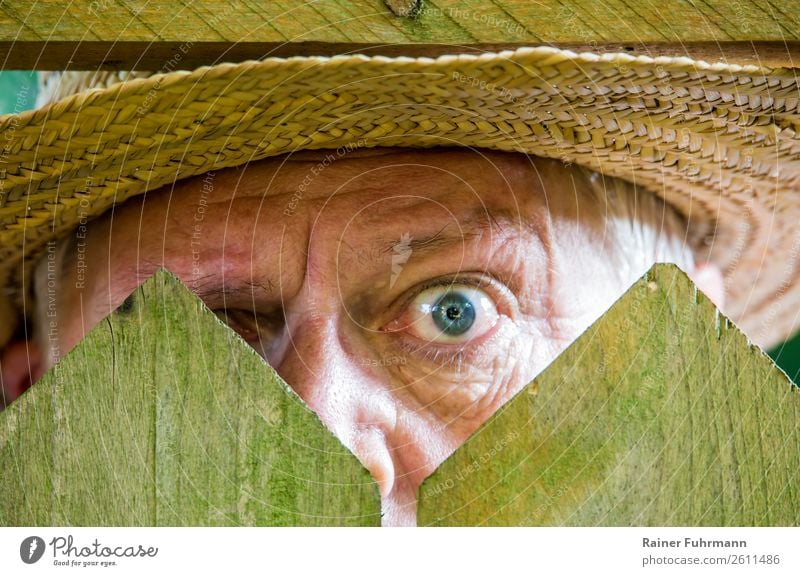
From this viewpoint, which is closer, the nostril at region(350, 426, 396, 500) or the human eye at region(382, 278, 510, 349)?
the nostril at region(350, 426, 396, 500)

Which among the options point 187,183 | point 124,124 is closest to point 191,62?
point 124,124

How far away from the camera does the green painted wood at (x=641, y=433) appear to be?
2.04 ft

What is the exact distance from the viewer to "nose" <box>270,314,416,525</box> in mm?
968

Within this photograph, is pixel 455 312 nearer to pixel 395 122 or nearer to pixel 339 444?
pixel 395 122

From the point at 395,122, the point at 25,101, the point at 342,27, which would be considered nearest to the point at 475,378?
the point at 395,122

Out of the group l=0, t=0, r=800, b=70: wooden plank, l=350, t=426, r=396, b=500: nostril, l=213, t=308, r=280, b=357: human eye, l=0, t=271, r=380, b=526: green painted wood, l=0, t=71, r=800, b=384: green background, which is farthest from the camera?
l=0, t=71, r=800, b=384: green background

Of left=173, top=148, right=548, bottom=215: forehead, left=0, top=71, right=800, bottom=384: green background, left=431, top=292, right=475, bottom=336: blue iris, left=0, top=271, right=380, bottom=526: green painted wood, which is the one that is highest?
left=0, top=71, right=800, bottom=384: green background

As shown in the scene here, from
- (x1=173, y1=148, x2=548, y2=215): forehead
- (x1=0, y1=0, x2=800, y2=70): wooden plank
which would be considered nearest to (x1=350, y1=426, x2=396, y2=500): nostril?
(x1=173, y1=148, x2=548, y2=215): forehead

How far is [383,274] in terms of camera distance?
3.51 feet

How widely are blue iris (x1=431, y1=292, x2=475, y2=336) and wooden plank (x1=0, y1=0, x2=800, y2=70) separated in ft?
1.15

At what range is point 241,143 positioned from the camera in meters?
0.94

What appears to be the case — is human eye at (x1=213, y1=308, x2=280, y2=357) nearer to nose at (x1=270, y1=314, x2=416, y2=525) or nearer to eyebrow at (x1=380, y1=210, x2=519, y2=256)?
nose at (x1=270, y1=314, x2=416, y2=525)

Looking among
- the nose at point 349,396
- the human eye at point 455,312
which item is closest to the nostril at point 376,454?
the nose at point 349,396
